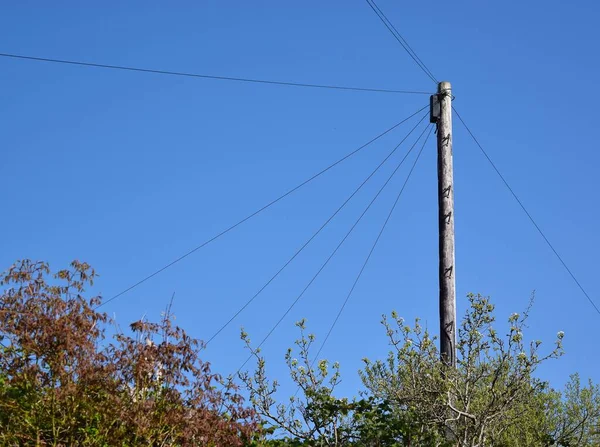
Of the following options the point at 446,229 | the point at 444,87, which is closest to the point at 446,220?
the point at 446,229

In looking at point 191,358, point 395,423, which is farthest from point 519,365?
point 191,358

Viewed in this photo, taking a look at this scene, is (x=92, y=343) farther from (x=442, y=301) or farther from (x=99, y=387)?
(x=442, y=301)

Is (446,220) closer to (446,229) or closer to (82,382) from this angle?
(446,229)

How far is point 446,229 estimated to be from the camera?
16281 millimetres

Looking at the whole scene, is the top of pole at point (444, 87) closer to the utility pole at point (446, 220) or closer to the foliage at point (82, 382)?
the utility pole at point (446, 220)

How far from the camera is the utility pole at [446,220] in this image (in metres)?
15.3

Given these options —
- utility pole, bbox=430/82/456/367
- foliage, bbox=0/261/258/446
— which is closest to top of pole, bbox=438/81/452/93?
utility pole, bbox=430/82/456/367

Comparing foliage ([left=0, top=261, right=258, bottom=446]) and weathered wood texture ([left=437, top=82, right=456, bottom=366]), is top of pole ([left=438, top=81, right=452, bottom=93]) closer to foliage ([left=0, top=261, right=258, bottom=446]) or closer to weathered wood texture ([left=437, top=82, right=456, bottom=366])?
weathered wood texture ([left=437, top=82, right=456, bottom=366])

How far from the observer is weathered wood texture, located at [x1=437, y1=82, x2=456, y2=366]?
15297mm

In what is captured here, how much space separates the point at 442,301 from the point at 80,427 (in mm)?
6932

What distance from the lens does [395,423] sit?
14250 mm

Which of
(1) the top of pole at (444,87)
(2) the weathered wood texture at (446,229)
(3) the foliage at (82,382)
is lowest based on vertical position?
(3) the foliage at (82,382)

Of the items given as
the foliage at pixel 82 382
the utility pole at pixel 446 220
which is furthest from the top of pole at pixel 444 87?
the foliage at pixel 82 382

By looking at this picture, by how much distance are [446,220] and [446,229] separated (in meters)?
0.18
